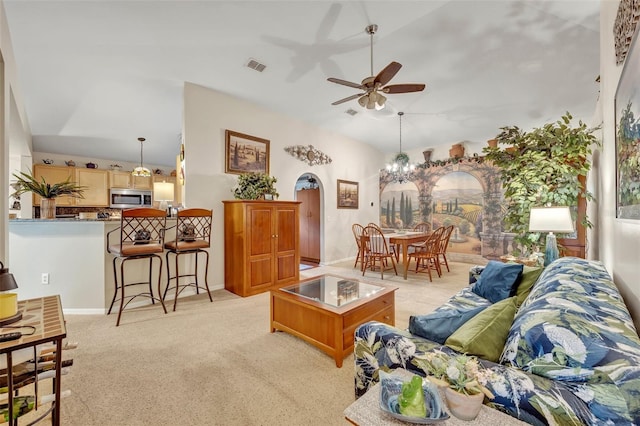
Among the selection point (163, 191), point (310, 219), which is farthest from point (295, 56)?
point (310, 219)

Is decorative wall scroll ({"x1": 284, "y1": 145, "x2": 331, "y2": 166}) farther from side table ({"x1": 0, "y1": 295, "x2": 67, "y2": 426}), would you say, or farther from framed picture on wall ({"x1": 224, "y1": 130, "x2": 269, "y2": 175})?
side table ({"x1": 0, "y1": 295, "x2": 67, "y2": 426})

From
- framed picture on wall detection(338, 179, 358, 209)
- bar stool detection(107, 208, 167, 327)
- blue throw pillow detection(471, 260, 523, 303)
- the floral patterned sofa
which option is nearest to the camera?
the floral patterned sofa

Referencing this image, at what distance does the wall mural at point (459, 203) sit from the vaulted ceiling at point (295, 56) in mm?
1370

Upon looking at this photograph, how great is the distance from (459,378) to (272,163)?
4.58 m

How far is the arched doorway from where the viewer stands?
634 cm

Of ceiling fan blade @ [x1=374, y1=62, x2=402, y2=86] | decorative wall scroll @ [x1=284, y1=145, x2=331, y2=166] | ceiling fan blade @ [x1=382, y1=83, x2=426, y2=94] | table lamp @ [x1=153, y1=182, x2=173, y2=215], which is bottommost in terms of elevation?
table lamp @ [x1=153, y1=182, x2=173, y2=215]

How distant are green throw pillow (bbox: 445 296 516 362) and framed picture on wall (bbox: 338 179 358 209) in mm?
5351

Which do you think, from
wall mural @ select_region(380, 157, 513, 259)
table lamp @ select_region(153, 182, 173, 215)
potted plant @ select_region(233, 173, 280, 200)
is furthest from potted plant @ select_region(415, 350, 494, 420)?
wall mural @ select_region(380, 157, 513, 259)

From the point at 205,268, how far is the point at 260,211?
3.80ft

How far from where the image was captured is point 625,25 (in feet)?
4.66

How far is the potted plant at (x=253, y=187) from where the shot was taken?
4.15 metres

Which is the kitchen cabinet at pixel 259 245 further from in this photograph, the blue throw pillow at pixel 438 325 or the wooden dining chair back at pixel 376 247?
the blue throw pillow at pixel 438 325

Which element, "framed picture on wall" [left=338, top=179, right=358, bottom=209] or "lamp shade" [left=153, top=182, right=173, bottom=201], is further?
"framed picture on wall" [left=338, top=179, right=358, bottom=209]

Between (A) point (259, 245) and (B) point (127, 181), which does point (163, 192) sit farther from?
(B) point (127, 181)
